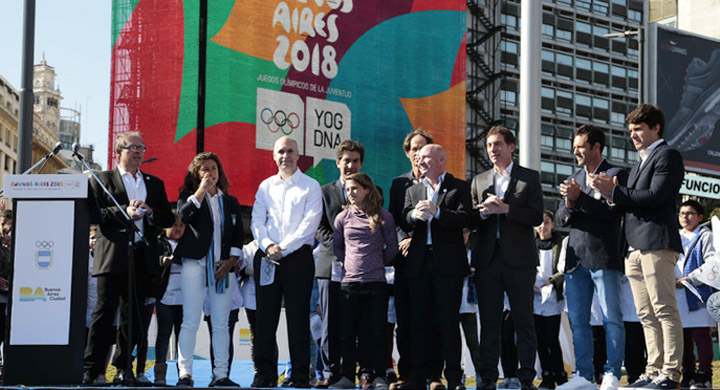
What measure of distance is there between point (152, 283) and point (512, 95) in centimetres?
4834

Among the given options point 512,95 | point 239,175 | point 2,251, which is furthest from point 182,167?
point 512,95

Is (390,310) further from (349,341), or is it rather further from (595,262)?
(595,262)

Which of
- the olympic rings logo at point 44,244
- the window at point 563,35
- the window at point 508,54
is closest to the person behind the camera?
the olympic rings logo at point 44,244

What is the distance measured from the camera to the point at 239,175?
29.0 meters

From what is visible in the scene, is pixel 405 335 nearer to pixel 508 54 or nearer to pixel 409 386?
pixel 409 386

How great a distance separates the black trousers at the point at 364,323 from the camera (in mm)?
6719

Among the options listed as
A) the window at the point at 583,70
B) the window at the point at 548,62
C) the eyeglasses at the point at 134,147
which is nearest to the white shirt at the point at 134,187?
the eyeglasses at the point at 134,147

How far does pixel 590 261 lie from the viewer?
264 inches

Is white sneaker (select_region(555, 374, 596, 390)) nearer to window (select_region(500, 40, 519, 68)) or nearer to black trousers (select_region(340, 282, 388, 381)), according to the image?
black trousers (select_region(340, 282, 388, 381))

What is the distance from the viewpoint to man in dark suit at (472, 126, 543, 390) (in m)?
6.57

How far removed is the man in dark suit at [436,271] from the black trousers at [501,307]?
0.17m

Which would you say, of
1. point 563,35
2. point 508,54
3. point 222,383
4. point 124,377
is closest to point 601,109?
point 563,35

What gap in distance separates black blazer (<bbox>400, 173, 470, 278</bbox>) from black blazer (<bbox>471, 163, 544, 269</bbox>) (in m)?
0.14

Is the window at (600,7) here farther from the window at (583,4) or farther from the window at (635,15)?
the window at (635,15)
